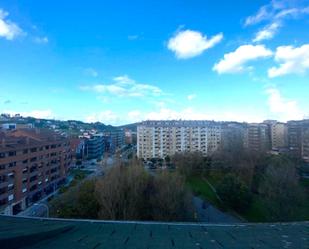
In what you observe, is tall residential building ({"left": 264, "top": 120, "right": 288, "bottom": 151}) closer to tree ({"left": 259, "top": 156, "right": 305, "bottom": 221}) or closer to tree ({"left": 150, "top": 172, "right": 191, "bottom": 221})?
tree ({"left": 259, "top": 156, "right": 305, "bottom": 221})

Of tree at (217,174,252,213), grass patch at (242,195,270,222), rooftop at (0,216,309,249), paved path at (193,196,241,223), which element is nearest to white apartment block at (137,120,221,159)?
grass patch at (242,195,270,222)

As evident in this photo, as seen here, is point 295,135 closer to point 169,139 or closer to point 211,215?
point 169,139

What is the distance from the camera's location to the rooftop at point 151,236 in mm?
3992

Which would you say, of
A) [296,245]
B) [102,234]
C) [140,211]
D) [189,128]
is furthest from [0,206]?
[189,128]

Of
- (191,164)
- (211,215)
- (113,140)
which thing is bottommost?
(211,215)

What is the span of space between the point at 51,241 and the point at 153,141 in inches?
1954

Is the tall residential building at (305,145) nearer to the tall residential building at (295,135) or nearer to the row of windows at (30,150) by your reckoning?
the tall residential building at (295,135)

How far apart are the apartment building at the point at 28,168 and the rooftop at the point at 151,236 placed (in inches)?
719

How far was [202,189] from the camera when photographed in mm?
26500

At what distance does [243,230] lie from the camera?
5.41m

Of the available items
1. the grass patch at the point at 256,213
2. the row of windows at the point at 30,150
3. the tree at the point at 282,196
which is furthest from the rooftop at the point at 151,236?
the row of windows at the point at 30,150

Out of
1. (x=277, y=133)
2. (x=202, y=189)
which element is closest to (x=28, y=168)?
(x=202, y=189)

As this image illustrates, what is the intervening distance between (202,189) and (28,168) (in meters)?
16.4

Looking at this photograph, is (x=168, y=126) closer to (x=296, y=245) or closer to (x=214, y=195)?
(x=214, y=195)
